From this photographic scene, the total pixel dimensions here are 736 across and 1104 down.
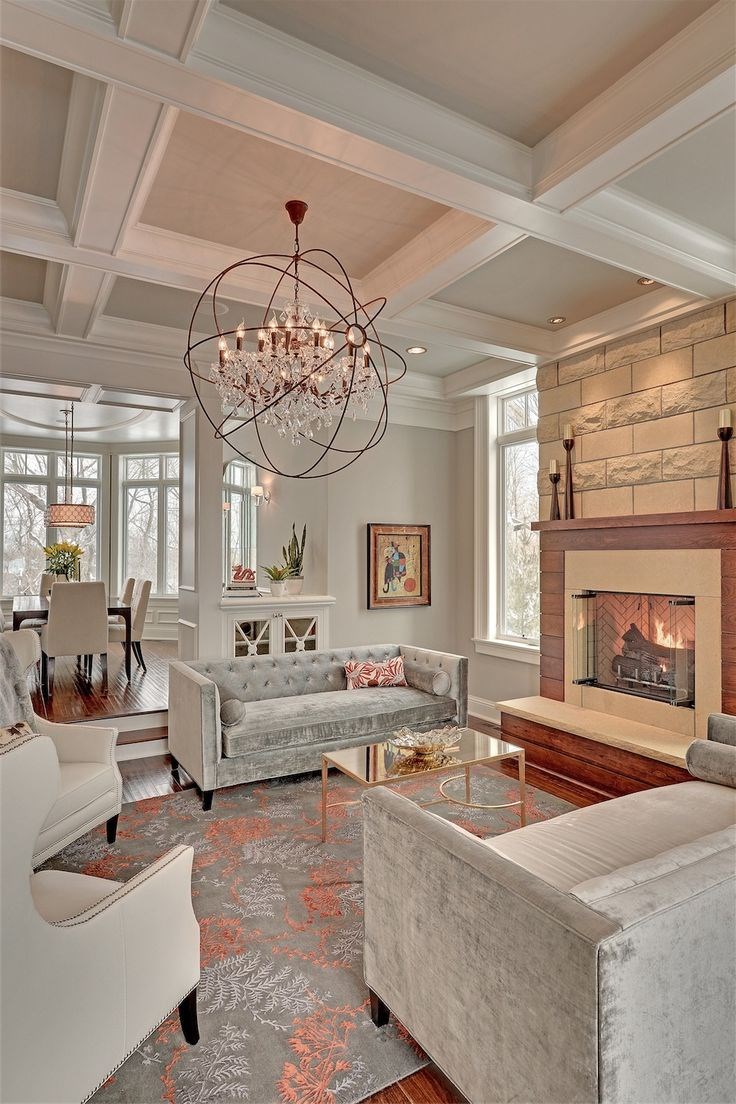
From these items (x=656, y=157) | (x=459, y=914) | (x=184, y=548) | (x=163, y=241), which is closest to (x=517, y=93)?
(x=656, y=157)

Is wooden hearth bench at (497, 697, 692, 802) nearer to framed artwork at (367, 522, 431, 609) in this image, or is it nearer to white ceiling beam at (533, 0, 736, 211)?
framed artwork at (367, 522, 431, 609)

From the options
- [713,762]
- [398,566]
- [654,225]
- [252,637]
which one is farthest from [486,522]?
[713,762]

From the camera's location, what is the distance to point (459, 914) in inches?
58.2

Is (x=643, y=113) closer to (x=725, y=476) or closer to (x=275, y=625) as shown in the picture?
(x=725, y=476)

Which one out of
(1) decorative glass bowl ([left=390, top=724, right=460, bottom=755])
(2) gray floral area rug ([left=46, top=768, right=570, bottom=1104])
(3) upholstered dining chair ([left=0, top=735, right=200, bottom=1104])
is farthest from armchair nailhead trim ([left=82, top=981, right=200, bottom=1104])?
(1) decorative glass bowl ([left=390, top=724, right=460, bottom=755])

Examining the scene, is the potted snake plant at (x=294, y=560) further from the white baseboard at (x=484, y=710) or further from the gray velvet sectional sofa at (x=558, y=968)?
the gray velvet sectional sofa at (x=558, y=968)

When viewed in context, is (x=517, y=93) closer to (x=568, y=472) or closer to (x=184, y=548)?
(x=568, y=472)

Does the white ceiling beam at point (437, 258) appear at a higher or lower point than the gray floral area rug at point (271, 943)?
higher

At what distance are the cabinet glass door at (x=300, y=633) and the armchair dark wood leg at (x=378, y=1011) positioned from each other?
3389mm

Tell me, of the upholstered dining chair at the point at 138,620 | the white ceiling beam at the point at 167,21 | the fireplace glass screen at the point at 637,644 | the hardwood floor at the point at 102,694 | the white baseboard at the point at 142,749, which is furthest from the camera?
the upholstered dining chair at the point at 138,620

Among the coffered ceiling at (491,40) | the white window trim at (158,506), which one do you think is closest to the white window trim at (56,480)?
the white window trim at (158,506)

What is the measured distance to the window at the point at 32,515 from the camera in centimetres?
831

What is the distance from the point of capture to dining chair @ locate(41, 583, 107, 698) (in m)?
5.53

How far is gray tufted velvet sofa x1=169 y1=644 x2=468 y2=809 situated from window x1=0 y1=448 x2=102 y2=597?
532 centimetres
